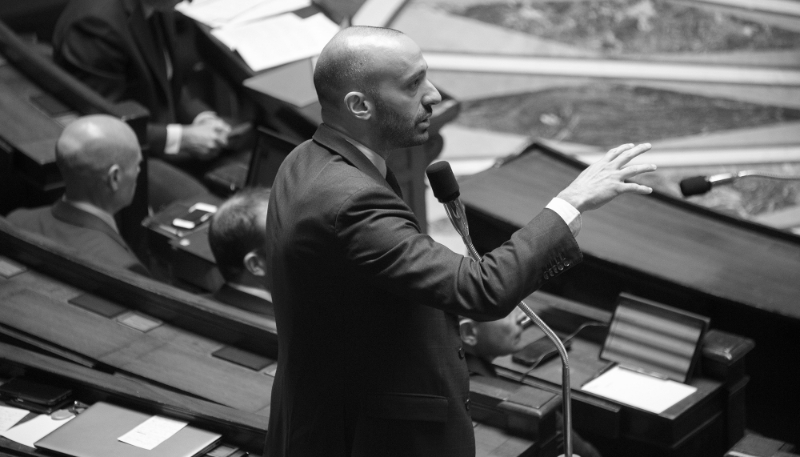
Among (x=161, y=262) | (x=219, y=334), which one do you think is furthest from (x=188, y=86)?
(x=219, y=334)

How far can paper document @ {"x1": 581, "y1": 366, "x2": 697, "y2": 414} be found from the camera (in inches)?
88.7

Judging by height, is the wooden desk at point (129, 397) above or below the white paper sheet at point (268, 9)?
below

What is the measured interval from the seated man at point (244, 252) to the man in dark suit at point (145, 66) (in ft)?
3.49

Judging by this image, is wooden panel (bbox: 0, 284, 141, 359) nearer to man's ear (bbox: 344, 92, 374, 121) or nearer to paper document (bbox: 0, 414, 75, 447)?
paper document (bbox: 0, 414, 75, 447)

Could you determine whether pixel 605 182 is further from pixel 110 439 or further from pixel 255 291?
pixel 255 291

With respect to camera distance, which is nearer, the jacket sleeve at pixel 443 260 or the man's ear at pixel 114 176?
the jacket sleeve at pixel 443 260

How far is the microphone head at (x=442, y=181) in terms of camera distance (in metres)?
1.51

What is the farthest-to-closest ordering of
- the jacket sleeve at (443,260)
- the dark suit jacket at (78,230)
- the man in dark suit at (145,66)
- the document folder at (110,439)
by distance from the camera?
the man in dark suit at (145,66), the dark suit jacket at (78,230), the document folder at (110,439), the jacket sleeve at (443,260)

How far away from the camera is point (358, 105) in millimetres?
1534

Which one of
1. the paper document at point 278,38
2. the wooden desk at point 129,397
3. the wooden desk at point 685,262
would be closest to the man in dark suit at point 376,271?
the wooden desk at point 129,397

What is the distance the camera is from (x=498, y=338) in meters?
2.25

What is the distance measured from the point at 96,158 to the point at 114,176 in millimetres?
70

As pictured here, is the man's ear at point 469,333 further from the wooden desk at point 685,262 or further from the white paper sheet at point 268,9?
the white paper sheet at point 268,9

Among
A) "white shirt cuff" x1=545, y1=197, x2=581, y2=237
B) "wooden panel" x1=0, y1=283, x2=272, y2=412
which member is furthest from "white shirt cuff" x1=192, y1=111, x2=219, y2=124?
"white shirt cuff" x1=545, y1=197, x2=581, y2=237
